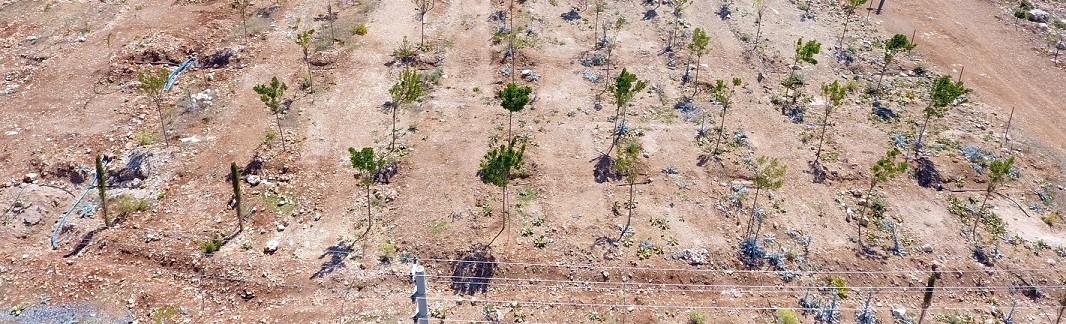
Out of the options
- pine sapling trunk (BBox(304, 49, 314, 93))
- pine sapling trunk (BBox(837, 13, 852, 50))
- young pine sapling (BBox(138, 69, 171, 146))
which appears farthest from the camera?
pine sapling trunk (BBox(837, 13, 852, 50))

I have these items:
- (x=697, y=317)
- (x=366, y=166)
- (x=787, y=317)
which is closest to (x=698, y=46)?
(x=787, y=317)

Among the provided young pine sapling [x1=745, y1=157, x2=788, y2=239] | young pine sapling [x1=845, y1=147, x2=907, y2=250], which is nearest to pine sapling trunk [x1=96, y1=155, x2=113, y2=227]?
young pine sapling [x1=745, y1=157, x2=788, y2=239]

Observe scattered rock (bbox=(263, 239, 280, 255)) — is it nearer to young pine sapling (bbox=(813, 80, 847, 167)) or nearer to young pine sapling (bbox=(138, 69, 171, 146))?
young pine sapling (bbox=(138, 69, 171, 146))

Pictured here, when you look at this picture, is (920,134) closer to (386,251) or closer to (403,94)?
(403,94)

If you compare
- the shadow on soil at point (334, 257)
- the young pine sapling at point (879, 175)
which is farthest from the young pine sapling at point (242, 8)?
the young pine sapling at point (879, 175)

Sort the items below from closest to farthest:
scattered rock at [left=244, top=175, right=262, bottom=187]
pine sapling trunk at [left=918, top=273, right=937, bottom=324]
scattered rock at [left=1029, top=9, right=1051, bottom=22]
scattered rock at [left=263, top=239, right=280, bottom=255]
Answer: pine sapling trunk at [left=918, top=273, right=937, bottom=324], scattered rock at [left=263, top=239, right=280, bottom=255], scattered rock at [left=244, top=175, right=262, bottom=187], scattered rock at [left=1029, top=9, right=1051, bottom=22]

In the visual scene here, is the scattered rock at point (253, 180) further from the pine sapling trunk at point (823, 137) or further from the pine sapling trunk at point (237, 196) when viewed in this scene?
the pine sapling trunk at point (823, 137)

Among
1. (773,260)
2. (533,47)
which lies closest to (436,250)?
(773,260)
